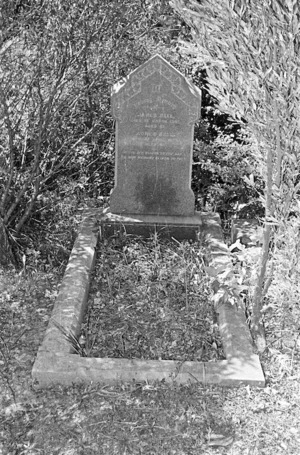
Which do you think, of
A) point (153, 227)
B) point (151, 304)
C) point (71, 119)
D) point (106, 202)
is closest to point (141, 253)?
point (153, 227)

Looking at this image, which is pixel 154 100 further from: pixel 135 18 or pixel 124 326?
pixel 124 326

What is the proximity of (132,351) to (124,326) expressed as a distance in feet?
0.97

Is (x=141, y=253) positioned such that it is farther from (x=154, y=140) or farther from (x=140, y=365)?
(x=140, y=365)

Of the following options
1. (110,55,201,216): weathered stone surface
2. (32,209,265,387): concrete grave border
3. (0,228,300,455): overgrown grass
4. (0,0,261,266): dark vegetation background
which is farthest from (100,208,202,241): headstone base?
(0,228,300,455): overgrown grass

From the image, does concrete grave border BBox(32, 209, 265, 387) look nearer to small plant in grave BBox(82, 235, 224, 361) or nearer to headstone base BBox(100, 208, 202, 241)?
small plant in grave BBox(82, 235, 224, 361)

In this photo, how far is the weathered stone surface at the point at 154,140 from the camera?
499 cm

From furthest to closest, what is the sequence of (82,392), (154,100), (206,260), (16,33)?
(154,100), (206,260), (16,33), (82,392)

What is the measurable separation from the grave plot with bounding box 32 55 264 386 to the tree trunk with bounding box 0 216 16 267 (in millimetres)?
578

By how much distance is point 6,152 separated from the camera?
5559 mm

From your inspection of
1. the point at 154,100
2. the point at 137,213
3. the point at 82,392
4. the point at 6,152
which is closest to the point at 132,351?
the point at 82,392

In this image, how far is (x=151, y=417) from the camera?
3.03m

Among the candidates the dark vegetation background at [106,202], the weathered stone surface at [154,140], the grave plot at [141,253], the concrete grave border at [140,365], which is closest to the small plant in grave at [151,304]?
the grave plot at [141,253]

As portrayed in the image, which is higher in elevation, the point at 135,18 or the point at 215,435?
the point at 135,18

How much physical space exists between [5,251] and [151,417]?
2.31m
